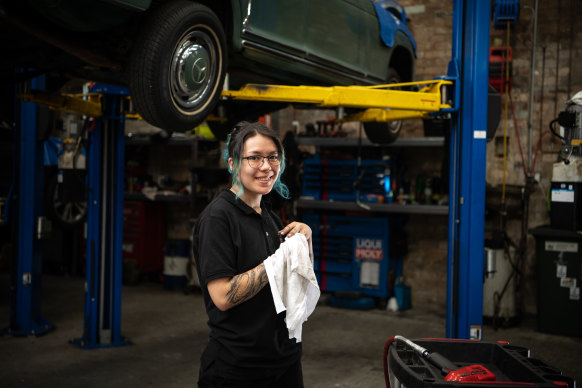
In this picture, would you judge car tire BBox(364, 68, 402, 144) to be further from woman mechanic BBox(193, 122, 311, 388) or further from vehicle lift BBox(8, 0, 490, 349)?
woman mechanic BBox(193, 122, 311, 388)

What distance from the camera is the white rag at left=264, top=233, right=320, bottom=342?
5.93ft

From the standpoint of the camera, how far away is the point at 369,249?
7.50 m

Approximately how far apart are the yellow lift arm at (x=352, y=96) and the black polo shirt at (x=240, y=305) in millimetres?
1961

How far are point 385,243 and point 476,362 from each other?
5103 millimetres

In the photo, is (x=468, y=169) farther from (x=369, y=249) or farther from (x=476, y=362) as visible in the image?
(x=369, y=249)

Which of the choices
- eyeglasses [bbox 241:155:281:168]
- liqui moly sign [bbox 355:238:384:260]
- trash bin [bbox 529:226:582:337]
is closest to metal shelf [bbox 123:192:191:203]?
liqui moly sign [bbox 355:238:384:260]

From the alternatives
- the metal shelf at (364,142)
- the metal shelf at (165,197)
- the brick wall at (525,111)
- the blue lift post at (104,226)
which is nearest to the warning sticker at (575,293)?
the brick wall at (525,111)

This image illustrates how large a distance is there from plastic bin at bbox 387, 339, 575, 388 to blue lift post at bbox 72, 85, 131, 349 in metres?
3.77

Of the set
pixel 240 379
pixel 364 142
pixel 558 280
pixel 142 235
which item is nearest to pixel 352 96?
pixel 240 379

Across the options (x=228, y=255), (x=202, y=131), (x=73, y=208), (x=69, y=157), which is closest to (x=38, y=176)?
(x=202, y=131)

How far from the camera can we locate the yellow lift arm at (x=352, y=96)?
150 inches

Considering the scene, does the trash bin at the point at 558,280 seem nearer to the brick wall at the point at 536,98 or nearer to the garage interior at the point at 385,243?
the garage interior at the point at 385,243

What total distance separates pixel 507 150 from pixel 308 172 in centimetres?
248

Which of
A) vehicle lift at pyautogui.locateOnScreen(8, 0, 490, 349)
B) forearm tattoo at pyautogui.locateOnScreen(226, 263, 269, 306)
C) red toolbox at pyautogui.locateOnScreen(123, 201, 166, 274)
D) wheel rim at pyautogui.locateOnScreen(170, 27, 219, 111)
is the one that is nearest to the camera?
forearm tattoo at pyautogui.locateOnScreen(226, 263, 269, 306)
